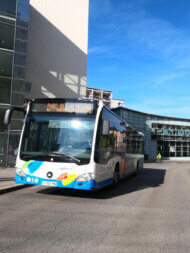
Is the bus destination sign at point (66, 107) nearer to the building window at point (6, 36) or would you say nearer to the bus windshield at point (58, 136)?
the bus windshield at point (58, 136)

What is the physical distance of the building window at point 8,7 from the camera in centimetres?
1773

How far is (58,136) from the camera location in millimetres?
7602

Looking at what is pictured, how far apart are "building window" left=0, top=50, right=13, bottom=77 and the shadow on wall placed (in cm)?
731

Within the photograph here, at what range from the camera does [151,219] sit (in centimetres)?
580

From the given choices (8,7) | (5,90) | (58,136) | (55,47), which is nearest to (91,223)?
(58,136)

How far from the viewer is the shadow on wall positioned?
26.1m

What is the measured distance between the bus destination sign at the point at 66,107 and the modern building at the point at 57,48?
17.7 metres

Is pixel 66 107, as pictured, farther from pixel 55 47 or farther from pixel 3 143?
pixel 55 47

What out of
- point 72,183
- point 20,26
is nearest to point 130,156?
point 72,183

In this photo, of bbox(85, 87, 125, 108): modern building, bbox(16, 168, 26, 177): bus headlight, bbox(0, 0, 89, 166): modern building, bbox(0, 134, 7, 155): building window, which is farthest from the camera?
bbox(85, 87, 125, 108): modern building

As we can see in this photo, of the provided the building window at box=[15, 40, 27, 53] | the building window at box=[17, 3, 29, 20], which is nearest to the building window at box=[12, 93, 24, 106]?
the building window at box=[15, 40, 27, 53]

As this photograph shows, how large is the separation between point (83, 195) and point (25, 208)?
2.55 metres

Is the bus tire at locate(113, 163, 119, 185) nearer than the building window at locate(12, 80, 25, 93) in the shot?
Yes

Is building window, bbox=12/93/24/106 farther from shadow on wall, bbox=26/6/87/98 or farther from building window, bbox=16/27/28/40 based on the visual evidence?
shadow on wall, bbox=26/6/87/98
